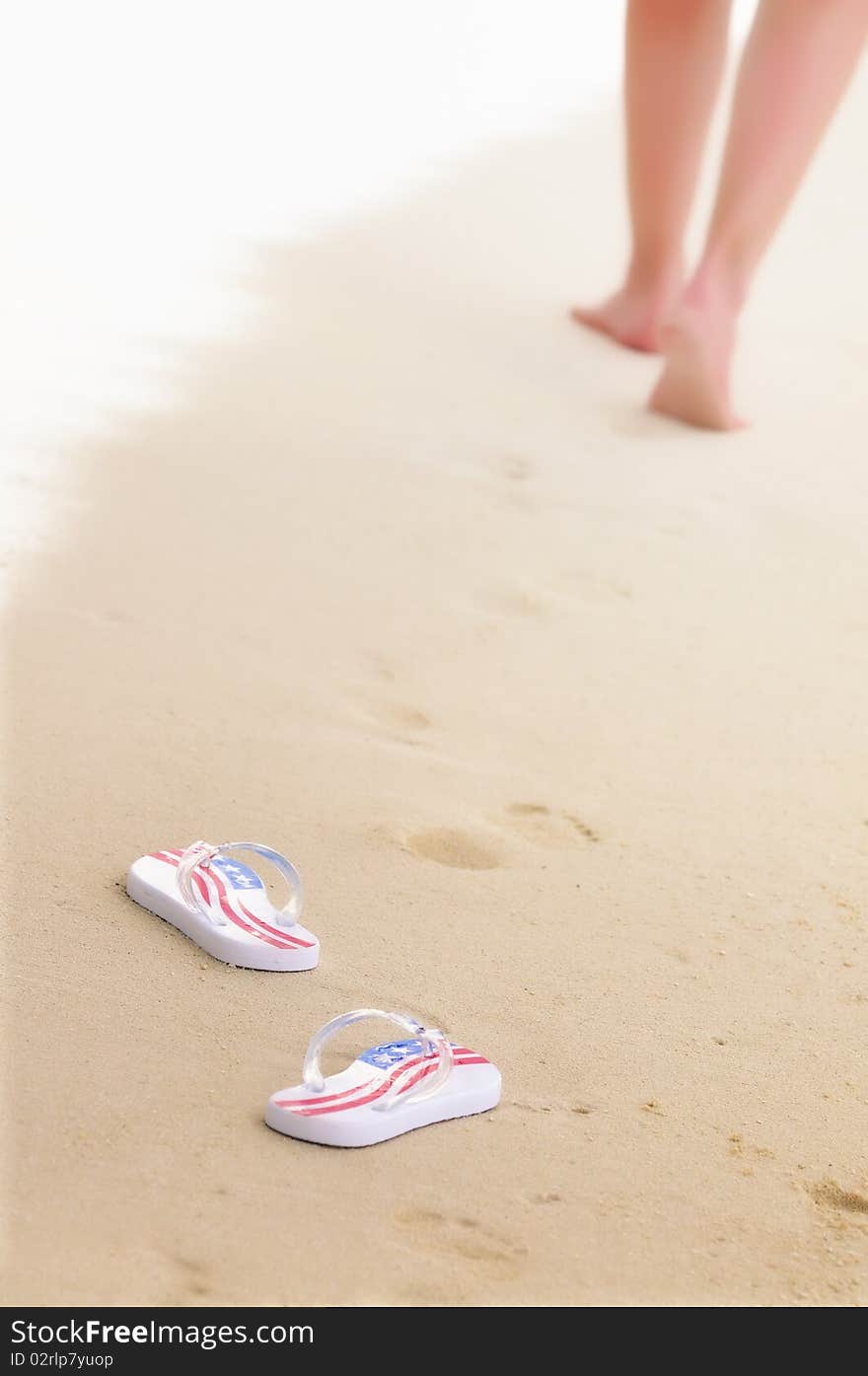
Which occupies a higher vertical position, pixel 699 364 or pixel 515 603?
pixel 699 364

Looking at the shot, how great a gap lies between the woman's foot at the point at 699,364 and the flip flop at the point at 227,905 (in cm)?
135

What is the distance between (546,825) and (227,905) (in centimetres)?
35

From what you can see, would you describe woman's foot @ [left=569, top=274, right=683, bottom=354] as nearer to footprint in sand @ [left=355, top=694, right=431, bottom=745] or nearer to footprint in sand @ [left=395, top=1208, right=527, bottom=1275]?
footprint in sand @ [left=355, top=694, right=431, bottom=745]

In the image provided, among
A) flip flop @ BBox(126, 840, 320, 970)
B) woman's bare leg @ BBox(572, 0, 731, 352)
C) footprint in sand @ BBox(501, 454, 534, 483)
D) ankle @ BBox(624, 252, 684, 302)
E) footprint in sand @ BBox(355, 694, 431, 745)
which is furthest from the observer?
ankle @ BBox(624, 252, 684, 302)

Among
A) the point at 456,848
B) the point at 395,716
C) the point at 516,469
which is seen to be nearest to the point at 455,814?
the point at 456,848

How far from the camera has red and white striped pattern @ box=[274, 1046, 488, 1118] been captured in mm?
1052

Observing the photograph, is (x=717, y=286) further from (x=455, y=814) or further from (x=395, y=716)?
(x=455, y=814)

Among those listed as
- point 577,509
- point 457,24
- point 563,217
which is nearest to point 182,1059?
point 577,509

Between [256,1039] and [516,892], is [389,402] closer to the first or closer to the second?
[516,892]

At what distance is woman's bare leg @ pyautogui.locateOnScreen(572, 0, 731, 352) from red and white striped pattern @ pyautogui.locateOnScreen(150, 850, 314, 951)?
1724mm

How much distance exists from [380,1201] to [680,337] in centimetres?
167

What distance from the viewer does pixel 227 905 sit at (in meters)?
1.25

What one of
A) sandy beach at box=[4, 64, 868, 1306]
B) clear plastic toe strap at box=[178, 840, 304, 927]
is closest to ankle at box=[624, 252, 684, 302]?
sandy beach at box=[4, 64, 868, 1306]

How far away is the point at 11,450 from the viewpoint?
2031 millimetres
